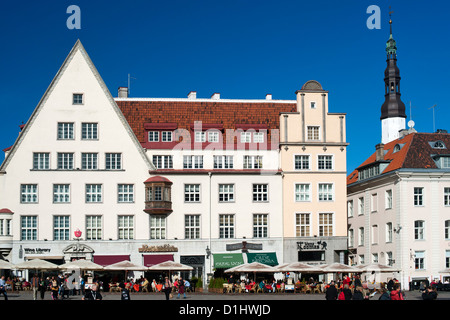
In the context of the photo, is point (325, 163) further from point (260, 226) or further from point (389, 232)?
point (389, 232)

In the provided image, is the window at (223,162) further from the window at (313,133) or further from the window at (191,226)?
the window at (313,133)

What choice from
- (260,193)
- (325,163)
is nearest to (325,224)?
(325,163)

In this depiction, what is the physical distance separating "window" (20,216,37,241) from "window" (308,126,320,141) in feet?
93.4

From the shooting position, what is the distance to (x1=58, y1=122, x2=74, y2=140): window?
7238 centimetres

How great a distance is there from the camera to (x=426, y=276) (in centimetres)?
7450

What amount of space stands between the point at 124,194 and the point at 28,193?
915 cm

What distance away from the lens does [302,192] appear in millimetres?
74438

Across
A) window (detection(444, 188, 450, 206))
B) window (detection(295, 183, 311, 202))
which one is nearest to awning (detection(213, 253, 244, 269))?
window (detection(295, 183, 311, 202))

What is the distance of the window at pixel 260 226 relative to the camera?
7350 cm

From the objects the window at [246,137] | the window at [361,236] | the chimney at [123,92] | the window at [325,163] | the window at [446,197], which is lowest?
the window at [361,236]

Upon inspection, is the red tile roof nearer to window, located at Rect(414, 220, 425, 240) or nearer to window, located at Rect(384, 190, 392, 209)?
window, located at Rect(384, 190, 392, 209)

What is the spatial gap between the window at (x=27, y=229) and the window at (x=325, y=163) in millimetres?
28566

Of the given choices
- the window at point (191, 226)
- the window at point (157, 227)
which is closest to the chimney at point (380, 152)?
the window at point (191, 226)
